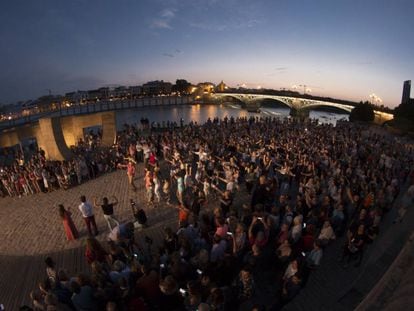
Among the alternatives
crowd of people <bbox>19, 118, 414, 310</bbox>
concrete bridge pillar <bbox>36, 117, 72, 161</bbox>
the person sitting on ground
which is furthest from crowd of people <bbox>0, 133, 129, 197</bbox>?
the person sitting on ground

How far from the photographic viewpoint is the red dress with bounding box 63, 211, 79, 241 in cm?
835

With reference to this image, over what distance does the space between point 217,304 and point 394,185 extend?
8410 mm

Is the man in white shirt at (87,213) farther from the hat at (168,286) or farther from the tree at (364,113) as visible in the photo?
the tree at (364,113)

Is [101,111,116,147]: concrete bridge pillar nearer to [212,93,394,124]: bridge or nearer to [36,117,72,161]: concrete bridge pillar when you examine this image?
[36,117,72,161]: concrete bridge pillar

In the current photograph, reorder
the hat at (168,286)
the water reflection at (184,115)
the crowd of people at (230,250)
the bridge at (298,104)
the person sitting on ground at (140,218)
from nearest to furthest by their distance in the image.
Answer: the hat at (168,286)
the crowd of people at (230,250)
the person sitting on ground at (140,218)
the bridge at (298,104)
the water reflection at (184,115)

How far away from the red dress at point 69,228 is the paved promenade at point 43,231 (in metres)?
0.18

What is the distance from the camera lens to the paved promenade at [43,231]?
287 inches

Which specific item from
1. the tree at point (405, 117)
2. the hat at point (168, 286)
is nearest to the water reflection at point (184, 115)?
the tree at point (405, 117)

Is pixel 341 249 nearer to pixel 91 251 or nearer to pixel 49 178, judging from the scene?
pixel 91 251

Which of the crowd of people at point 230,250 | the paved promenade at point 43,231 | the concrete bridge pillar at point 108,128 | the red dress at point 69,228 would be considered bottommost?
the paved promenade at point 43,231

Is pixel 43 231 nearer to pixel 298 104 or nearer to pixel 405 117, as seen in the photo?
pixel 405 117

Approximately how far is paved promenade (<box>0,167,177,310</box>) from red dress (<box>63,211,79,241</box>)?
0.18 m

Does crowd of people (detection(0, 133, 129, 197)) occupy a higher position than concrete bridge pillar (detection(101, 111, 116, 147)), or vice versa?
concrete bridge pillar (detection(101, 111, 116, 147))

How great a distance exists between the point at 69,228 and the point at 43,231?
183 cm
